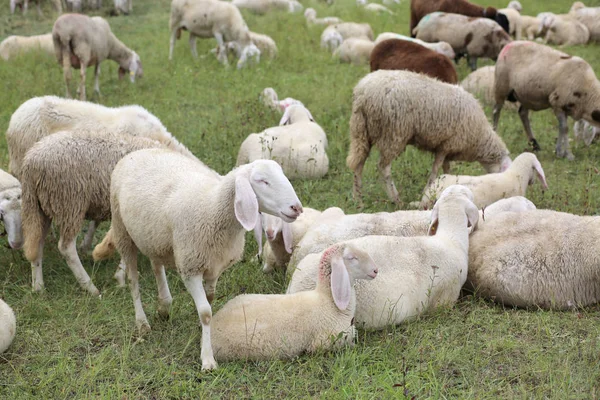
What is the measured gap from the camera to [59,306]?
184 inches

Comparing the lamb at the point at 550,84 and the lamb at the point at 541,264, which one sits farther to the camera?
the lamb at the point at 550,84

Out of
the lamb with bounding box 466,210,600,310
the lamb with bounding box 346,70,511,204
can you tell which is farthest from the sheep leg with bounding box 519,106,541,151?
the lamb with bounding box 466,210,600,310

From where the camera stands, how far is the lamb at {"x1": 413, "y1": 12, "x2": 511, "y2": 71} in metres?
11.8

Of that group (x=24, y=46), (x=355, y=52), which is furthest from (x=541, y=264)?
(x=24, y=46)

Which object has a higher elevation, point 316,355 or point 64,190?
point 64,190

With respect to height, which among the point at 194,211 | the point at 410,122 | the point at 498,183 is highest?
the point at 194,211

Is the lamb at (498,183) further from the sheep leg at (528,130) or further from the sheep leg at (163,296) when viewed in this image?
the sheep leg at (163,296)

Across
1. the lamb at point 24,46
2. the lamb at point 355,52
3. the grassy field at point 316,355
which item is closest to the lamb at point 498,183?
the grassy field at point 316,355

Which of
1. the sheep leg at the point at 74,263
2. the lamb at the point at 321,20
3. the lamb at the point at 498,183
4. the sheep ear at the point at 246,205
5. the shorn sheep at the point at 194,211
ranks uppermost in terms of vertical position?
the sheep ear at the point at 246,205

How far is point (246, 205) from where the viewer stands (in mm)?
3510

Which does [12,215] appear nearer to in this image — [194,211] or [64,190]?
[64,190]

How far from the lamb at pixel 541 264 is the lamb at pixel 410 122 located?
1.90 metres

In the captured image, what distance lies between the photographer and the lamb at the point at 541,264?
4.42 m

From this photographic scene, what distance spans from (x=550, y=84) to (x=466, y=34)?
13.9 ft
